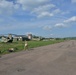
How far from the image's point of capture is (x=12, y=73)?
10.2 meters

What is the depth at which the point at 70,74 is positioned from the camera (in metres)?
9.94

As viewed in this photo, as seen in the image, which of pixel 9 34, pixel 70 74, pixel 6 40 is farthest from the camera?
pixel 9 34

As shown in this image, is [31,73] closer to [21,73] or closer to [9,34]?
[21,73]

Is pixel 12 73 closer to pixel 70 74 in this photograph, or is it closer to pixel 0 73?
pixel 0 73

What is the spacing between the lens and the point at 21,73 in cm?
1024

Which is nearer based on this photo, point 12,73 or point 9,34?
point 12,73

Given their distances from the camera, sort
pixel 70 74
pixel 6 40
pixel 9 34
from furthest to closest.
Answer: pixel 9 34, pixel 6 40, pixel 70 74

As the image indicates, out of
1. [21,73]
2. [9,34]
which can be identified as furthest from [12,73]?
[9,34]

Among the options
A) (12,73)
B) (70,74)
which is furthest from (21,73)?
(70,74)

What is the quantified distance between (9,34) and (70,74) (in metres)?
78.5

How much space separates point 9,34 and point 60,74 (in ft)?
257

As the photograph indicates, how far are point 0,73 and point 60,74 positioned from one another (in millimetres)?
2720

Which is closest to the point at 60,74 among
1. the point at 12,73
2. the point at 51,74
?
the point at 51,74

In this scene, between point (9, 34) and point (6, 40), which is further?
point (9, 34)
